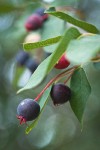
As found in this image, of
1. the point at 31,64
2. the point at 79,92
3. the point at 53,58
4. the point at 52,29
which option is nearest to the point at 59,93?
the point at 79,92

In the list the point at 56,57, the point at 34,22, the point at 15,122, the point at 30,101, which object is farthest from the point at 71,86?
the point at 15,122

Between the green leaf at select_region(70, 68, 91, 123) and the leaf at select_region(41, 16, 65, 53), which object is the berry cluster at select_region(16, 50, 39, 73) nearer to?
the leaf at select_region(41, 16, 65, 53)

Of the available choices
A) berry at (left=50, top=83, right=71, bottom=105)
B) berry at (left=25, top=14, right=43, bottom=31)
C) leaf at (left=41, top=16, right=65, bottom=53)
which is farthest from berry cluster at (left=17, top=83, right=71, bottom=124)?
berry at (left=25, top=14, right=43, bottom=31)

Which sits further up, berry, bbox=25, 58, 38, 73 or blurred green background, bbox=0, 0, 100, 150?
berry, bbox=25, 58, 38, 73

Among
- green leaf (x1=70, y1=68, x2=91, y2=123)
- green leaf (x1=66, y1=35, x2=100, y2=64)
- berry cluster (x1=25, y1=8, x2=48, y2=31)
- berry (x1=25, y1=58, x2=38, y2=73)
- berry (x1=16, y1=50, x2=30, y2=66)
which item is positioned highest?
green leaf (x1=66, y1=35, x2=100, y2=64)

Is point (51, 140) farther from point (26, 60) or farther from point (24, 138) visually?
point (26, 60)

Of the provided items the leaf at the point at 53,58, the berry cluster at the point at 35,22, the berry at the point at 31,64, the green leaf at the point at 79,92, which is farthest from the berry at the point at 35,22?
the leaf at the point at 53,58

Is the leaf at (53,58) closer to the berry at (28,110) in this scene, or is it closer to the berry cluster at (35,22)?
the berry at (28,110)
